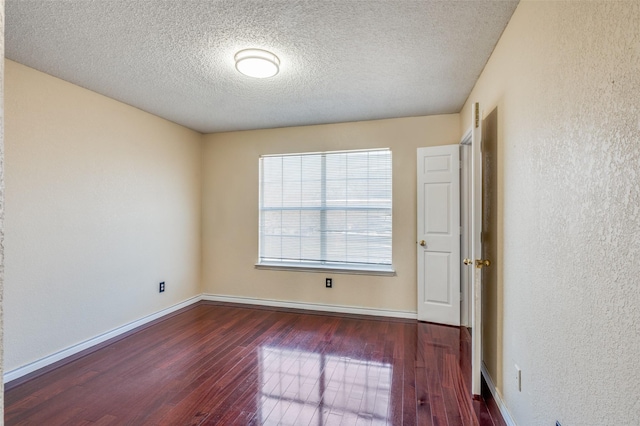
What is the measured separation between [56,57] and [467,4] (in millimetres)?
2847

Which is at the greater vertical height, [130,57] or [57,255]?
[130,57]

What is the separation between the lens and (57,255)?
8.64ft

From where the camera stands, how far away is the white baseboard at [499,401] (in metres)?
1.82

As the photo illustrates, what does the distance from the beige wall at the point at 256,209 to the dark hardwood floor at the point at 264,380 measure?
21.7 inches

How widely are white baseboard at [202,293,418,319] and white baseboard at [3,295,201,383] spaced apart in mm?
625

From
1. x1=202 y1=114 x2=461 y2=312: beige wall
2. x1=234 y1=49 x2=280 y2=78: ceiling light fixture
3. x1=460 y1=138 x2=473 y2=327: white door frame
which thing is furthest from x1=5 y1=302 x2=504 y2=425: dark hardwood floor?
x1=234 y1=49 x2=280 y2=78: ceiling light fixture

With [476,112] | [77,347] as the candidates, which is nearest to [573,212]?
[476,112]

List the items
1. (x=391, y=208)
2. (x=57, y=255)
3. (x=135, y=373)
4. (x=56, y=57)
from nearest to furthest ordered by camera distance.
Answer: (x=56, y=57)
(x=135, y=373)
(x=57, y=255)
(x=391, y=208)

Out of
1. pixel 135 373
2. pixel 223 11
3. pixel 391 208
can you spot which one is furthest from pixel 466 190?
pixel 135 373

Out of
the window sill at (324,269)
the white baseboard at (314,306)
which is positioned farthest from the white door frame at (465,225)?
the window sill at (324,269)

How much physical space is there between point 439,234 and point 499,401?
179cm

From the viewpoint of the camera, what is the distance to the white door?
3400 millimetres

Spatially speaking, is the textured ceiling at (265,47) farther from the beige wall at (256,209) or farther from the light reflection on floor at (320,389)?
the light reflection on floor at (320,389)

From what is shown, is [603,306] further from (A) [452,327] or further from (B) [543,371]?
(A) [452,327]
